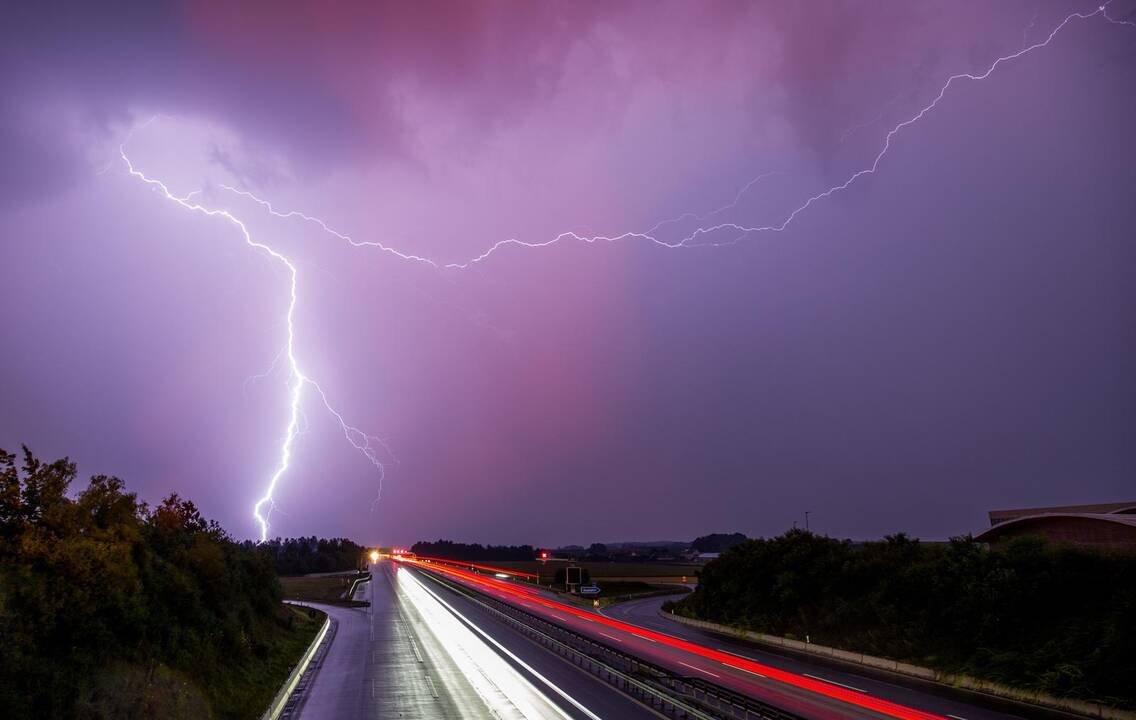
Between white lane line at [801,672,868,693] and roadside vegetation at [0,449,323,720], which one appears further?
white lane line at [801,672,868,693]

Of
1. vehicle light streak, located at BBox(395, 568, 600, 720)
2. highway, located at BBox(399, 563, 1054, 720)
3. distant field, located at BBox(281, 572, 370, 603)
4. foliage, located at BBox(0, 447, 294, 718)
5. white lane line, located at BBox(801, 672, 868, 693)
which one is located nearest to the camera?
foliage, located at BBox(0, 447, 294, 718)

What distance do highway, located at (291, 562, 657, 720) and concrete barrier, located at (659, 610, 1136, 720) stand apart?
1231 cm

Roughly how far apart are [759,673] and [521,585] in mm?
64889

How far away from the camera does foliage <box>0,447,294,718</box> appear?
1534 centimetres

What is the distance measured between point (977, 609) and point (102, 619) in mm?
30723

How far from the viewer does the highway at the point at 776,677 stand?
65.8 ft

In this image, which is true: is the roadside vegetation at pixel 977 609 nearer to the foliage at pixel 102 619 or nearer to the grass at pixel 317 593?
the foliage at pixel 102 619

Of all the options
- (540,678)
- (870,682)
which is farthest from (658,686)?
(870,682)

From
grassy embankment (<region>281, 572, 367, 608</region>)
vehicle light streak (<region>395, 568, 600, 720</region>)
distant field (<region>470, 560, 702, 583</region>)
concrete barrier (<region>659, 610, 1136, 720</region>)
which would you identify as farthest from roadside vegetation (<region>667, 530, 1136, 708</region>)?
distant field (<region>470, 560, 702, 583</region>)

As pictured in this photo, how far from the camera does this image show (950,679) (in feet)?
81.0

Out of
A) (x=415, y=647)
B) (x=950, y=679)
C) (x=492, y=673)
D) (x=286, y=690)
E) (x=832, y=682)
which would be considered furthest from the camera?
(x=415, y=647)

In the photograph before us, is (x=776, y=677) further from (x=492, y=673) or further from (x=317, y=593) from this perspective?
(x=317, y=593)

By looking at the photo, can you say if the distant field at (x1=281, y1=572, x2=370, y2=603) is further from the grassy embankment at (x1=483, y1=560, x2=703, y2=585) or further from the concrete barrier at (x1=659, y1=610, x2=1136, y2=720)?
the concrete barrier at (x1=659, y1=610, x2=1136, y2=720)

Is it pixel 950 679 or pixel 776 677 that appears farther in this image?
pixel 776 677
